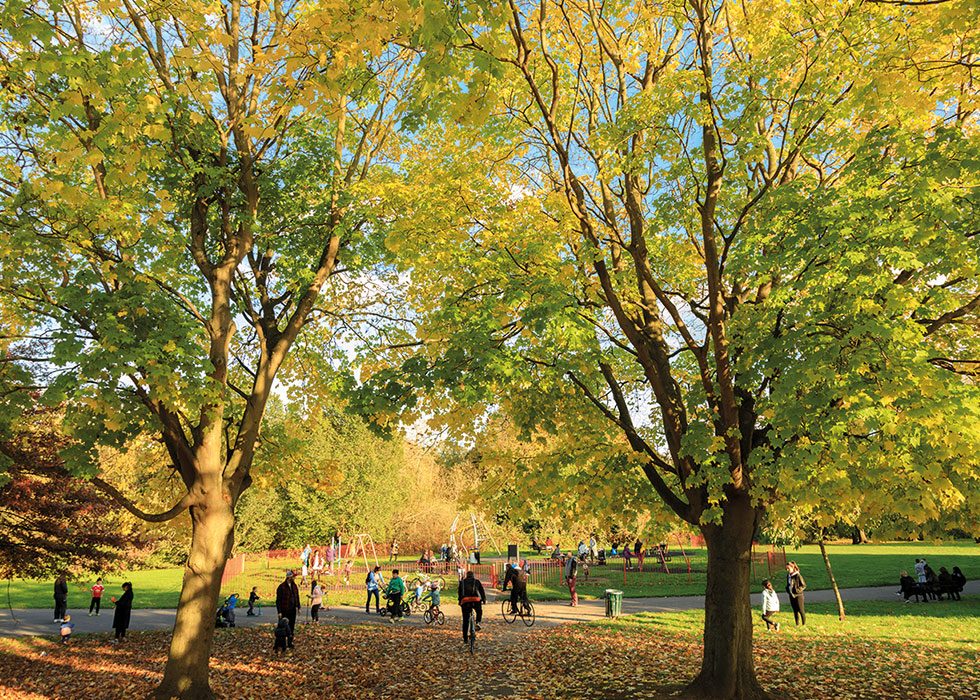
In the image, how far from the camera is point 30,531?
13844mm

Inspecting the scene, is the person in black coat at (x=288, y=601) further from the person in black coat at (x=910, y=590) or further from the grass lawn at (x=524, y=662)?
the person in black coat at (x=910, y=590)

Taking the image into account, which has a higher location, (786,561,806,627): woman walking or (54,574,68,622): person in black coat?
(786,561,806,627): woman walking

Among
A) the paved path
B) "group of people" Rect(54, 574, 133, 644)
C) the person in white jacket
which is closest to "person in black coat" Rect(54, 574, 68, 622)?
"group of people" Rect(54, 574, 133, 644)

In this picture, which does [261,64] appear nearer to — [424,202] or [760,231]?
[424,202]

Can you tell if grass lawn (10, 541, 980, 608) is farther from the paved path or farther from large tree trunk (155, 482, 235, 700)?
large tree trunk (155, 482, 235, 700)

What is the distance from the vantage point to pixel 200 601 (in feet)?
33.8

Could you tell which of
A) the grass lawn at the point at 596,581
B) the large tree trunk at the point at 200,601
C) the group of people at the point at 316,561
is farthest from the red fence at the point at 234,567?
the large tree trunk at the point at 200,601

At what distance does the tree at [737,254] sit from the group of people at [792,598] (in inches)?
303

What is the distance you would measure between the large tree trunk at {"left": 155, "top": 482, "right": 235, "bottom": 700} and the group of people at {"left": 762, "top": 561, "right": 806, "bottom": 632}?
509 inches

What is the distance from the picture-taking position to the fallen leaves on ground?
10523 millimetres

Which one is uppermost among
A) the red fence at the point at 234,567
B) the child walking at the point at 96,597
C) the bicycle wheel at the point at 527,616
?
the bicycle wheel at the point at 527,616

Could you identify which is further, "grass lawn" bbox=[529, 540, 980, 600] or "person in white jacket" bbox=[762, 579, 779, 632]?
"grass lawn" bbox=[529, 540, 980, 600]

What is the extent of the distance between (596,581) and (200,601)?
81.3ft

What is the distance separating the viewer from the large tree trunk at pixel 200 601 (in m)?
9.93
